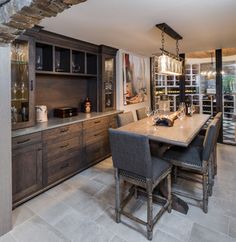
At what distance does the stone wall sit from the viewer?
3.92 ft

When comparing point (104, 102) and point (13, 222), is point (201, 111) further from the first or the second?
point (13, 222)

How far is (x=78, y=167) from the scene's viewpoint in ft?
11.0

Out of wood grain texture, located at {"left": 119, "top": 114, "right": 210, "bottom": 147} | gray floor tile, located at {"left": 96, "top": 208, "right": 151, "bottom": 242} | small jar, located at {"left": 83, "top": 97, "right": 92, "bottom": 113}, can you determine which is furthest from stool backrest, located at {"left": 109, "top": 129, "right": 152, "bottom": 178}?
small jar, located at {"left": 83, "top": 97, "right": 92, "bottom": 113}

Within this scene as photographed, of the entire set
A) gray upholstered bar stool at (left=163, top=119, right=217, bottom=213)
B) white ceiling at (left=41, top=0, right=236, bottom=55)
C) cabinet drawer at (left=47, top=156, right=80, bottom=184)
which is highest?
white ceiling at (left=41, top=0, right=236, bottom=55)

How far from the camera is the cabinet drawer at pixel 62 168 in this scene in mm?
2849

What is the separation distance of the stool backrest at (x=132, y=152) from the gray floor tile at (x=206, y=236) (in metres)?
0.73

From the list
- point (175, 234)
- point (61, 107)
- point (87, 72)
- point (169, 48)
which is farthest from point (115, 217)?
point (169, 48)

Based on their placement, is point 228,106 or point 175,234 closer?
point 175,234

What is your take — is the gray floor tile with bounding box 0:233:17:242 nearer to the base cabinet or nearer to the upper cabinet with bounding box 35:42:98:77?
the base cabinet

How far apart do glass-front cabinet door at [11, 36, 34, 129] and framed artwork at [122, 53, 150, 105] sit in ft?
7.80

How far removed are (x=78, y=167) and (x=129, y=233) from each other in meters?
1.58

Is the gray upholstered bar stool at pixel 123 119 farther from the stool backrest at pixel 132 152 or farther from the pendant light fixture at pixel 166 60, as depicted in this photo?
the stool backrest at pixel 132 152

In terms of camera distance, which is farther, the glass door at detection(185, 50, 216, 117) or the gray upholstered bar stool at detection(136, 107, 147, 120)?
the glass door at detection(185, 50, 216, 117)

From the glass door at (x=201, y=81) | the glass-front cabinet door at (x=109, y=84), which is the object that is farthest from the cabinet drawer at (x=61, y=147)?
the glass door at (x=201, y=81)
